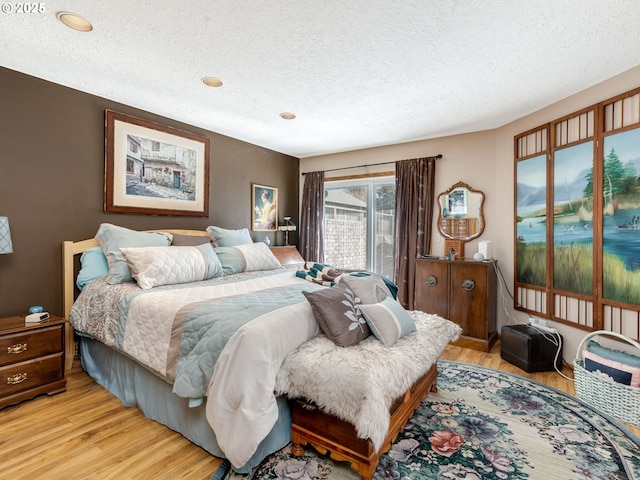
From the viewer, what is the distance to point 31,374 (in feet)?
7.29

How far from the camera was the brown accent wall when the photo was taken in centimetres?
245

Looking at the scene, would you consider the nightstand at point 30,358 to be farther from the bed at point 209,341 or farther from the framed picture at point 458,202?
the framed picture at point 458,202

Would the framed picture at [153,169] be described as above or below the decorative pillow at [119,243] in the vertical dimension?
above

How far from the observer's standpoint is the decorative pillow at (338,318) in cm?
174

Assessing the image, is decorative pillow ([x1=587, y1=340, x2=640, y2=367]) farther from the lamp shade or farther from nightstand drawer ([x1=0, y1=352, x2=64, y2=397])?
the lamp shade

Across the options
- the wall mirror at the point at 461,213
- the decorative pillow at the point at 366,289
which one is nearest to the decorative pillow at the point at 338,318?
the decorative pillow at the point at 366,289

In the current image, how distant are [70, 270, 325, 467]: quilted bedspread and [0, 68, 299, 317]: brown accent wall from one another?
494 millimetres

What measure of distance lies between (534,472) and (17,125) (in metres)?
4.17

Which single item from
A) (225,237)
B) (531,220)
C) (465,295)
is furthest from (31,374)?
(531,220)

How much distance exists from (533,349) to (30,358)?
397cm

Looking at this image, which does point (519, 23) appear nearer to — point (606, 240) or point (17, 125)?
point (606, 240)

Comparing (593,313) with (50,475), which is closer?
(50,475)

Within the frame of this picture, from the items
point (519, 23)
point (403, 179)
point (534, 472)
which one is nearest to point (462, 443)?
point (534, 472)

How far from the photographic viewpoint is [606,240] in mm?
2535
